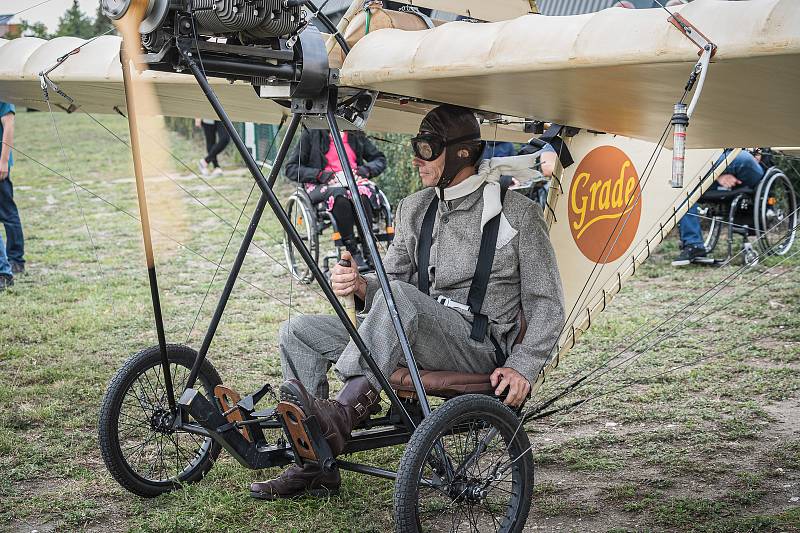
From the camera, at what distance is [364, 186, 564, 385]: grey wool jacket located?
3.55 metres

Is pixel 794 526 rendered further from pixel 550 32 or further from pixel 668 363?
pixel 668 363

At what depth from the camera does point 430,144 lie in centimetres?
366

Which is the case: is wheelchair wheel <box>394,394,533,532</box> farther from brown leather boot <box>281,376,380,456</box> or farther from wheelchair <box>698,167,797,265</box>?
wheelchair <box>698,167,797,265</box>

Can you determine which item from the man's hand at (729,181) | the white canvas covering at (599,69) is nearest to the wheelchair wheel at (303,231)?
the man's hand at (729,181)

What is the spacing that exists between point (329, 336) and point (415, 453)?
2.93ft

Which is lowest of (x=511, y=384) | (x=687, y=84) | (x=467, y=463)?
(x=467, y=463)

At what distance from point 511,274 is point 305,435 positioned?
3.35ft

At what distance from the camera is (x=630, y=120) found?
350 centimetres

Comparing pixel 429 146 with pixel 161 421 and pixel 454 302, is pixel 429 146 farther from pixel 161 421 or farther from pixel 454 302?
pixel 161 421

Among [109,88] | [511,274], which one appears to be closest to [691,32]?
[511,274]

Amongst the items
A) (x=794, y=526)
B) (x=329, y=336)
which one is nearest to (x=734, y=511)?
(x=794, y=526)

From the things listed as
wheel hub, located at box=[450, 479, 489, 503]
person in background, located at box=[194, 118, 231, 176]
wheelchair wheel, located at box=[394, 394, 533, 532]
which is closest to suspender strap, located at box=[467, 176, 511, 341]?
wheelchair wheel, located at box=[394, 394, 533, 532]

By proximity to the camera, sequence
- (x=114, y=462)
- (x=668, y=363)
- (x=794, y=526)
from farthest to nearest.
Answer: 1. (x=668, y=363)
2. (x=114, y=462)
3. (x=794, y=526)

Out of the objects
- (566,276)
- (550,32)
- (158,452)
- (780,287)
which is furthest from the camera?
(780,287)
